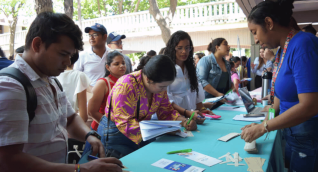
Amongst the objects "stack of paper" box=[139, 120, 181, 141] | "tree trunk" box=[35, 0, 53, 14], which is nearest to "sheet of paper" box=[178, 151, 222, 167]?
"stack of paper" box=[139, 120, 181, 141]

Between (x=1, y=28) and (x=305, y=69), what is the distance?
28.6 meters

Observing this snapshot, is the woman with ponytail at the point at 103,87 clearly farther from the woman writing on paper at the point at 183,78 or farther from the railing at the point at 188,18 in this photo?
the railing at the point at 188,18

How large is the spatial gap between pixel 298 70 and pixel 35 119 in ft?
4.68

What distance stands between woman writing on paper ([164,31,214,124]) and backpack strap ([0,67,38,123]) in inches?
69.8

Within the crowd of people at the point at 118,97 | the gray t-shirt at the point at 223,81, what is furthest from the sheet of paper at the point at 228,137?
the gray t-shirt at the point at 223,81

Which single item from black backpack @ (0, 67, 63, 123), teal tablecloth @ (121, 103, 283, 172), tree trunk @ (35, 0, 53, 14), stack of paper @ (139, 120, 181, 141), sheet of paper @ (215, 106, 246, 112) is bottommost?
sheet of paper @ (215, 106, 246, 112)

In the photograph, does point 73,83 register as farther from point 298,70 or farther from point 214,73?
point 298,70

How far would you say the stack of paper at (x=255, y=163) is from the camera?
1.32 m

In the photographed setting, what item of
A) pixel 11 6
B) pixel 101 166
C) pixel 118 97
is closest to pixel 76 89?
pixel 118 97

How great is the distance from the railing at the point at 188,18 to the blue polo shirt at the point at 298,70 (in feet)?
30.9

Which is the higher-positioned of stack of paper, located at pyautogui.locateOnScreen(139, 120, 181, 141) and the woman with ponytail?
the woman with ponytail

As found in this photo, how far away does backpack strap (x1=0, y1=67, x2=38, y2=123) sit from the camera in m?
0.97

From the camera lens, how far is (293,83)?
1.54 metres

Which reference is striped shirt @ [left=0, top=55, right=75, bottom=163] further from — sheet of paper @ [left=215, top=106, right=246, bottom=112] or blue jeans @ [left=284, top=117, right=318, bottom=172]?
sheet of paper @ [left=215, top=106, right=246, bottom=112]
